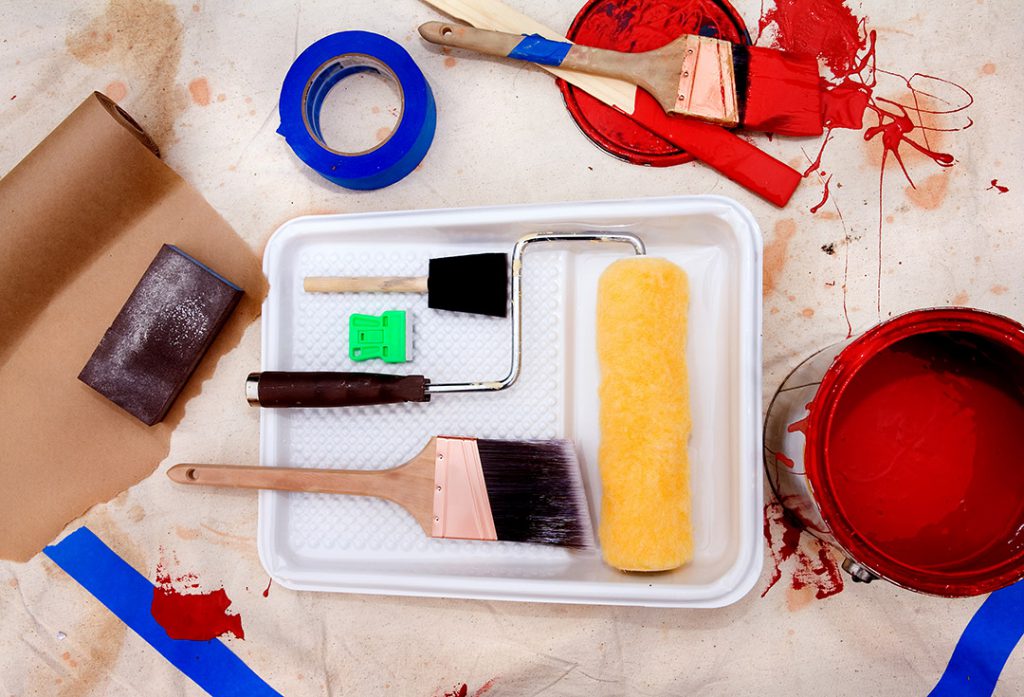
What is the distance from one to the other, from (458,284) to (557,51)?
0.33 meters

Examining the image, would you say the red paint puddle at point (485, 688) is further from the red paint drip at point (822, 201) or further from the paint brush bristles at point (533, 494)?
the red paint drip at point (822, 201)

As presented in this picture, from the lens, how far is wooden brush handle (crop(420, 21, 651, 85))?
2.80ft

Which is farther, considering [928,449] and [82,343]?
[82,343]

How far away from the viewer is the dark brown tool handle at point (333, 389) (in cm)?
79

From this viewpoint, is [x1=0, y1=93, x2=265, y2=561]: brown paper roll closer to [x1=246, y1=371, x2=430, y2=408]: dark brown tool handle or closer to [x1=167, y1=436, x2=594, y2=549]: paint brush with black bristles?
[x1=246, y1=371, x2=430, y2=408]: dark brown tool handle

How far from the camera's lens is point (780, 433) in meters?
0.77

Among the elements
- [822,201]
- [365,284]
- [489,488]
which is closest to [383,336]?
[365,284]

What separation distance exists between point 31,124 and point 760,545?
3.73 ft

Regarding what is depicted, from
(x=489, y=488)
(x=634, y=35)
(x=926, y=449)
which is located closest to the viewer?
(x=926, y=449)

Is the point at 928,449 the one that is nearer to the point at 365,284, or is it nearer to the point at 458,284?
the point at 458,284

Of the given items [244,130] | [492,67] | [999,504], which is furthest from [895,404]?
[244,130]

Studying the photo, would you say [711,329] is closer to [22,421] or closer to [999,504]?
[999,504]

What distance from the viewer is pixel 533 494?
2.54 ft

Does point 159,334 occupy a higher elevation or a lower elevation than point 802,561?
higher
